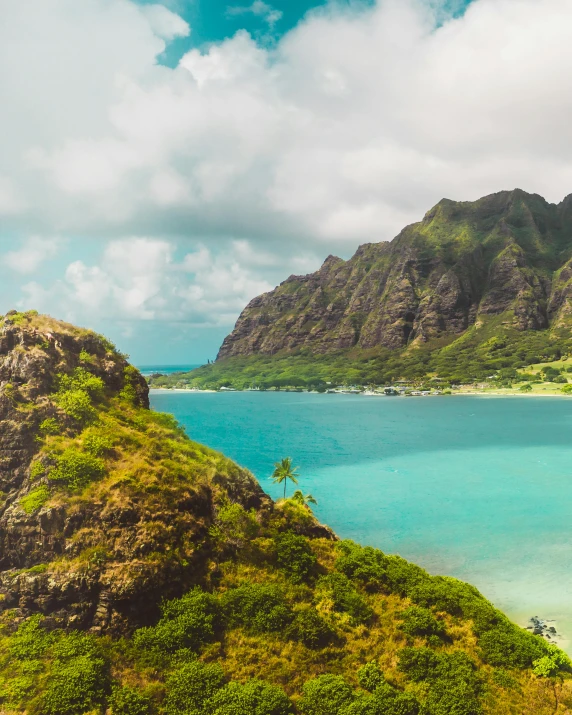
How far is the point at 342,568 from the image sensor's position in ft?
114

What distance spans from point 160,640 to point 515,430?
154 m

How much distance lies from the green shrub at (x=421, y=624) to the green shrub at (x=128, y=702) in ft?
54.0

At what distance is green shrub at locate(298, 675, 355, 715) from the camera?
2298 cm

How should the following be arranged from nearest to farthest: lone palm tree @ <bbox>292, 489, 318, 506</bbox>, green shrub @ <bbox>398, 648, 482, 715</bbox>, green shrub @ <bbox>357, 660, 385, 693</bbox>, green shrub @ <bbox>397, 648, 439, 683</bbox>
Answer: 1. green shrub @ <bbox>398, 648, 482, 715</bbox>
2. green shrub @ <bbox>357, 660, 385, 693</bbox>
3. green shrub @ <bbox>397, 648, 439, 683</bbox>
4. lone palm tree @ <bbox>292, 489, 318, 506</bbox>

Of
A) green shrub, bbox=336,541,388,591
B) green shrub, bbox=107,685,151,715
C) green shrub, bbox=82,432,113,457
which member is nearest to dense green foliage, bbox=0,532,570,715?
green shrub, bbox=107,685,151,715

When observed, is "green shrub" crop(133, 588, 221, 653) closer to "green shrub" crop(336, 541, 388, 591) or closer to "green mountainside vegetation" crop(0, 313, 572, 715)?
"green mountainside vegetation" crop(0, 313, 572, 715)

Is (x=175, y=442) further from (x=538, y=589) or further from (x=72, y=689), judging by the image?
(x=538, y=589)

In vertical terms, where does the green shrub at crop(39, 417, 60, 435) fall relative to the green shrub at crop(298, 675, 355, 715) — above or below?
above

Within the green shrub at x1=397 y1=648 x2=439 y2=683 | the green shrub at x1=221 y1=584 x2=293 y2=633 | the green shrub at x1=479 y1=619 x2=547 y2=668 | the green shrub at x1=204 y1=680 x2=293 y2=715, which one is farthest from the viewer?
the green shrub at x1=221 y1=584 x2=293 y2=633

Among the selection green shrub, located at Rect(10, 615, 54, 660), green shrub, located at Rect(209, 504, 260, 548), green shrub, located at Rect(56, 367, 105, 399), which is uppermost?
green shrub, located at Rect(56, 367, 105, 399)

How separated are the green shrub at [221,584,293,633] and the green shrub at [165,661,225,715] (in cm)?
364

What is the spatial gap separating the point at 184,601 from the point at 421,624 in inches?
610

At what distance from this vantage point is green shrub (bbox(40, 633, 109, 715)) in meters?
21.8

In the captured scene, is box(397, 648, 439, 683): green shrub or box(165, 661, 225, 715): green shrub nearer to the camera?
box(165, 661, 225, 715): green shrub
